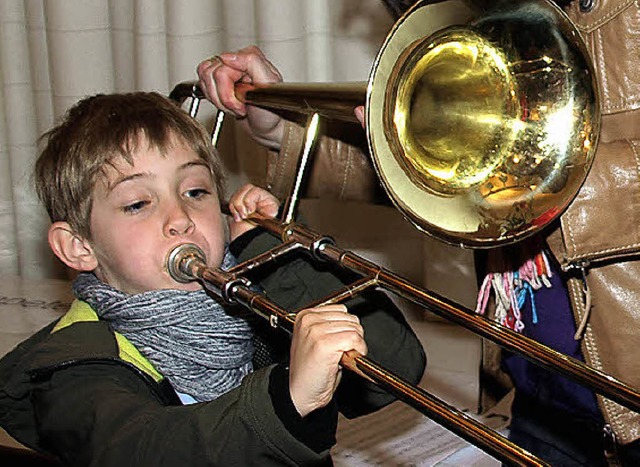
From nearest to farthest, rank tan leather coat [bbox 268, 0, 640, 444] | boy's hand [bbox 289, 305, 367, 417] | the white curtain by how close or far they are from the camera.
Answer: boy's hand [bbox 289, 305, 367, 417]
tan leather coat [bbox 268, 0, 640, 444]
the white curtain

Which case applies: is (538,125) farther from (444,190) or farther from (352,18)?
(352,18)

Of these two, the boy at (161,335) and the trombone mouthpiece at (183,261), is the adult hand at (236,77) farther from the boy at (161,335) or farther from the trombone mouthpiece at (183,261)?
the trombone mouthpiece at (183,261)

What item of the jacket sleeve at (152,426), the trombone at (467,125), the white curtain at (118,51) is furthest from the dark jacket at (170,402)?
the white curtain at (118,51)

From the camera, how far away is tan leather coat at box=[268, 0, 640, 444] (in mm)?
918

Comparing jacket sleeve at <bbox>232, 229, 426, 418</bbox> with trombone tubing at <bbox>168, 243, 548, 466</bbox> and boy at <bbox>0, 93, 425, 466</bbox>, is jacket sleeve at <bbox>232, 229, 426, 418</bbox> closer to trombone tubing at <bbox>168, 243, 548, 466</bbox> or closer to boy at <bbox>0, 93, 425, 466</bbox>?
boy at <bbox>0, 93, 425, 466</bbox>

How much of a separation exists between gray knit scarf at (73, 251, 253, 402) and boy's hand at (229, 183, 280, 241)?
159 mm

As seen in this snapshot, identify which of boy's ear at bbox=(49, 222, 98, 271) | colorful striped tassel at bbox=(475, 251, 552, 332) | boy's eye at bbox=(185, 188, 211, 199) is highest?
boy's eye at bbox=(185, 188, 211, 199)

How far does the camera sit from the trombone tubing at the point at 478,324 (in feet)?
2.42

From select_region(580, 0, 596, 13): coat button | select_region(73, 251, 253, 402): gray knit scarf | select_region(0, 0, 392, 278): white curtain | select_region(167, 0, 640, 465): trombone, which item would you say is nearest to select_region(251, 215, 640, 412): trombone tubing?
select_region(167, 0, 640, 465): trombone

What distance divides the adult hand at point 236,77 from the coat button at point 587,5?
39 centimetres

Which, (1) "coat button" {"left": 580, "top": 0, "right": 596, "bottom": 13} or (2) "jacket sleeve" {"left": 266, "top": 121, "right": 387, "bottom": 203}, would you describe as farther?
(2) "jacket sleeve" {"left": 266, "top": 121, "right": 387, "bottom": 203}

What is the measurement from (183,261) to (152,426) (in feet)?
0.67

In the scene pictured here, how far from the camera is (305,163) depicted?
116 cm

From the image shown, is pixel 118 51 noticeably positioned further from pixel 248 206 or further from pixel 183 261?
pixel 183 261
